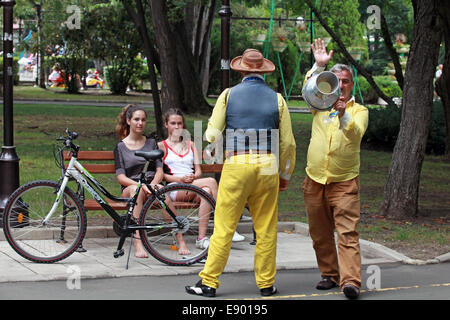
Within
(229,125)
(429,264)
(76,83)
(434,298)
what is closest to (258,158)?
(229,125)

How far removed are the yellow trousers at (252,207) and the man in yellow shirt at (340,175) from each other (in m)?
0.44

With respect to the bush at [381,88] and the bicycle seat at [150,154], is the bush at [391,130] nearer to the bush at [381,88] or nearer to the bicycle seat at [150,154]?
the bicycle seat at [150,154]

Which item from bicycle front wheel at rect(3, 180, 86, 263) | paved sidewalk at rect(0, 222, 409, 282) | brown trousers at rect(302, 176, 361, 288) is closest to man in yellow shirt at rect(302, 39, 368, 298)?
brown trousers at rect(302, 176, 361, 288)

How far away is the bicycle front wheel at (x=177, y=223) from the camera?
26.4 ft

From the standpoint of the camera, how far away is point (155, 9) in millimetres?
17781

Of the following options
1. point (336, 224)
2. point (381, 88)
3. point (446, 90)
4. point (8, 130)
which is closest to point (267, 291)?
point (336, 224)

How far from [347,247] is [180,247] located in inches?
78.1

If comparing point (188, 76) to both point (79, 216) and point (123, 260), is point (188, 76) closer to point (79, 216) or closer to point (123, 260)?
point (123, 260)

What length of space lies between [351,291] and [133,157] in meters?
2.93

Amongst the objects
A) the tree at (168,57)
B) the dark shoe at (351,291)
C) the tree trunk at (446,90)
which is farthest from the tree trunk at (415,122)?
the tree at (168,57)

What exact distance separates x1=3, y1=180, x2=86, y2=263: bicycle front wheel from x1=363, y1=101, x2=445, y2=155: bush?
14512mm

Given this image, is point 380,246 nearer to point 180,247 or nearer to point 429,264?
point 429,264

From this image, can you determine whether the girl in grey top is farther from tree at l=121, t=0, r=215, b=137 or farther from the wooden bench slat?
tree at l=121, t=0, r=215, b=137

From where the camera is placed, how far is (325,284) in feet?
23.7
